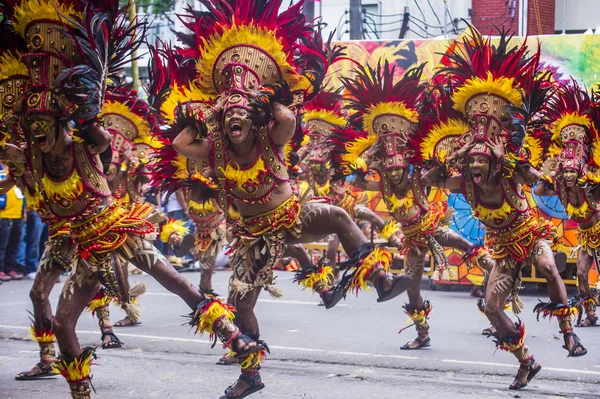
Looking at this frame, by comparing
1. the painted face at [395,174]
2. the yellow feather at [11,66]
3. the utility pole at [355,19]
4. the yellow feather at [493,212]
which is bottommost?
the yellow feather at [493,212]

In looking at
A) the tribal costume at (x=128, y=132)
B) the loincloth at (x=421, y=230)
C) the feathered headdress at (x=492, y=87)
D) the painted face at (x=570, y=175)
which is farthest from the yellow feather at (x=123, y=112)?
the painted face at (x=570, y=175)

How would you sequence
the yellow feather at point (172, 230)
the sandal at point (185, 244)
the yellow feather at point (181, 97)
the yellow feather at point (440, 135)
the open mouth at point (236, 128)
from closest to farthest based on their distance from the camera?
the open mouth at point (236, 128) < the yellow feather at point (181, 97) < the yellow feather at point (440, 135) < the yellow feather at point (172, 230) < the sandal at point (185, 244)

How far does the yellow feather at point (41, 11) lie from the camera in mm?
6016

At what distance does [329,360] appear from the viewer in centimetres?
→ 825

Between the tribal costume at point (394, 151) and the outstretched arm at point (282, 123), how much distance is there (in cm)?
270

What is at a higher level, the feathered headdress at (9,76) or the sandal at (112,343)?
the feathered headdress at (9,76)

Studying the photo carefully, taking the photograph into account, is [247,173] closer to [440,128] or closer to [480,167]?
[480,167]

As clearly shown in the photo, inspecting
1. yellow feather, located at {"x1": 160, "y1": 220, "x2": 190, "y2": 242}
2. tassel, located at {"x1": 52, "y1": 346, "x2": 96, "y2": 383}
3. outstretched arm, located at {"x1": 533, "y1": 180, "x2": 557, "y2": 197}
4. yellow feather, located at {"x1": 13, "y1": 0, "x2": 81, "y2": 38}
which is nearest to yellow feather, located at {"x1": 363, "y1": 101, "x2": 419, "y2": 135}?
outstretched arm, located at {"x1": 533, "y1": 180, "x2": 557, "y2": 197}

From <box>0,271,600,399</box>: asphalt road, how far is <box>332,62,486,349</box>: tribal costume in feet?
3.08

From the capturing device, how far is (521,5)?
1942cm

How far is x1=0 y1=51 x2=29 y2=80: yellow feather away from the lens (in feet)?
21.6

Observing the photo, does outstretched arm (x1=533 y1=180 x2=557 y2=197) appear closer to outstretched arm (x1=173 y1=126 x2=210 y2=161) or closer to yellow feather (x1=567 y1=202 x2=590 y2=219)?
yellow feather (x1=567 y1=202 x2=590 y2=219)

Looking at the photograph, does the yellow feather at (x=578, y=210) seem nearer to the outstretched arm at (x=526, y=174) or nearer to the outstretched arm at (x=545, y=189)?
the outstretched arm at (x=545, y=189)

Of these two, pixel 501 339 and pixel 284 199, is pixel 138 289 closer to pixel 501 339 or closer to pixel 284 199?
pixel 284 199
